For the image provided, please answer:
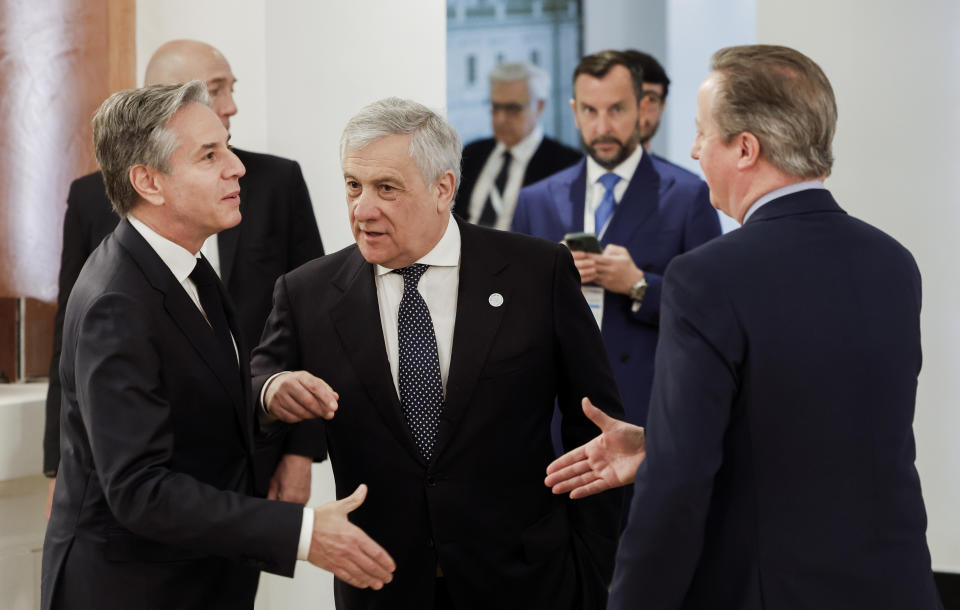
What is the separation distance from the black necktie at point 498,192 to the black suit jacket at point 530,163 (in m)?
0.13

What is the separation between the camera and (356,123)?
2334mm

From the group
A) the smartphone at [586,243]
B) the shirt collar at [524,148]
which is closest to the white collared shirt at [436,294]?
the smartphone at [586,243]

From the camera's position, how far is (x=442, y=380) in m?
2.33

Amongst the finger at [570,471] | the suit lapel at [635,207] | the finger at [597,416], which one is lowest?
the finger at [570,471]

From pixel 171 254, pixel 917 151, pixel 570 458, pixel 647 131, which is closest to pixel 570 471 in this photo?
pixel 570 458

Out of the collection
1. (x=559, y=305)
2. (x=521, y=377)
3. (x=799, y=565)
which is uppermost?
(x=559, y=305)

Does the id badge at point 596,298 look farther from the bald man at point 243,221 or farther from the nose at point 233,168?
the nose at point 233,168

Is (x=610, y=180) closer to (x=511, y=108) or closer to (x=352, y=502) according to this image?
(x=352, y=502)

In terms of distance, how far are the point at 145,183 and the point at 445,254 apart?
0.66 metres

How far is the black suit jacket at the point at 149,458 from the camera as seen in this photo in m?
1.89

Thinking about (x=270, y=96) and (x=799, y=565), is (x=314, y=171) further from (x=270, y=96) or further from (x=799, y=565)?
(x=799, y=565)

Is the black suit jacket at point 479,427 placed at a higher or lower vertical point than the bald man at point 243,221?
lower

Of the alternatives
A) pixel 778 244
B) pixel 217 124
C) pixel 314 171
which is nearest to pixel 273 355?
pixel 217 124

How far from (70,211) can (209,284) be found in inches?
52.8
